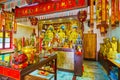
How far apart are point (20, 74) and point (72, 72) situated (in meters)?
2.85

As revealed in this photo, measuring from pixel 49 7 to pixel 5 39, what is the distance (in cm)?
467

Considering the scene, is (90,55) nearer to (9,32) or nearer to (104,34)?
(104,34)

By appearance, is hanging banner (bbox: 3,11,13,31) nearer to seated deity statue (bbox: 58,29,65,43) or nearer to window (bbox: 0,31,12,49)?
window (bbox: 0,31,12,49)

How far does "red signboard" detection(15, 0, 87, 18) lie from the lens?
8.24ft

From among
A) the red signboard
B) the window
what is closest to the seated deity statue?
the red signboard

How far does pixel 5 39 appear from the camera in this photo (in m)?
6.46

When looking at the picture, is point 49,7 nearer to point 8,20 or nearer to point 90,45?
point 8,20

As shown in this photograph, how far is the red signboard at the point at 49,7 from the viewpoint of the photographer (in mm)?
2510

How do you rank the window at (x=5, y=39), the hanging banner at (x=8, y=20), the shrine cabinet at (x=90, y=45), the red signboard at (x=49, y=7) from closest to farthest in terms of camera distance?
the red signboard at (x=49, y=7) < the hanging banner at (x=8, y=20) < the window at (x=5, y=39) < the shrine cabinet at (x=90, y=45)

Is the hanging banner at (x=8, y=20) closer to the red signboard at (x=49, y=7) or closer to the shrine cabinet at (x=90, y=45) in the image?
the red signboard at (x=49, y=7)

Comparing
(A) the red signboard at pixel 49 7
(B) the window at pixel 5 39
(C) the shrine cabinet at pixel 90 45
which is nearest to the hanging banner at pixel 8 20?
(B) the window at pixel 5 39

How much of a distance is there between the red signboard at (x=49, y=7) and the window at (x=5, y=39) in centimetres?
318

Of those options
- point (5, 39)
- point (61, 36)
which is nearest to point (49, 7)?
point (61, 36)

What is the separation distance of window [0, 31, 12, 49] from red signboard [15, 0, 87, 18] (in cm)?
318
